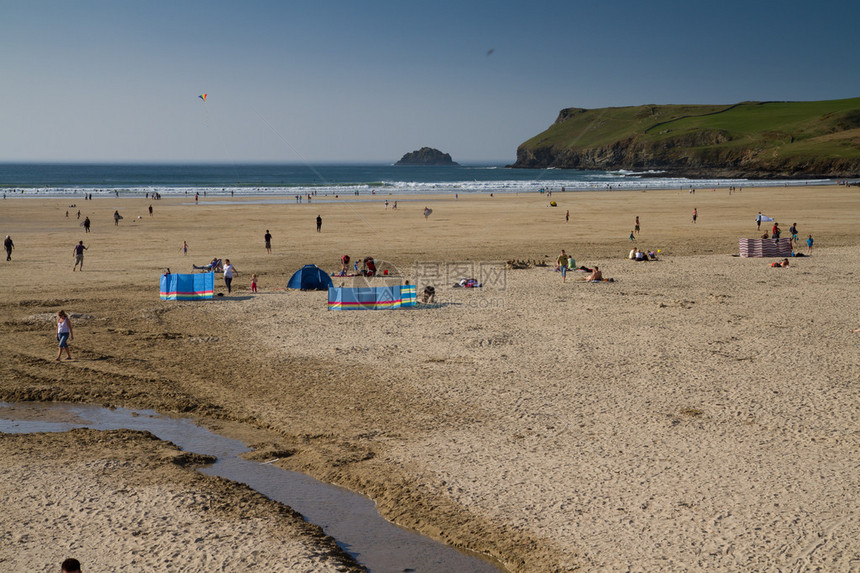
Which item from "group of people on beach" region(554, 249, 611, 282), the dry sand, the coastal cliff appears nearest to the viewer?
the dry sand

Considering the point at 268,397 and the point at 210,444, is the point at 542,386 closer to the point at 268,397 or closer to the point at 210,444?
the point at 268,397

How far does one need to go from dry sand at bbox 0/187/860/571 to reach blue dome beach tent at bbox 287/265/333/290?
1158 millimetres

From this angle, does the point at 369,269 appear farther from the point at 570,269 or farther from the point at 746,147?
the point at 746,147

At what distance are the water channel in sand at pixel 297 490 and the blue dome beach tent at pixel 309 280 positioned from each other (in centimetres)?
1129

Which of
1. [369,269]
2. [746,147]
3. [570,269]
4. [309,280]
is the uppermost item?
[746,147]

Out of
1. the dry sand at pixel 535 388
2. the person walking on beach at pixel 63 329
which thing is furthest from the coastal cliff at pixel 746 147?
the person walking on beach at pixel 63 329

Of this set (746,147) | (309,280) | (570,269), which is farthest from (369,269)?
(746,147)

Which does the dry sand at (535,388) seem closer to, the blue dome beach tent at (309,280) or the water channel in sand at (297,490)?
the water channel in sand at (297,490)

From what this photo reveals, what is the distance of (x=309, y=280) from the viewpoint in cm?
2366

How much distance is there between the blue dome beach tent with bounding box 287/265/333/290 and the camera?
23609 millimetres

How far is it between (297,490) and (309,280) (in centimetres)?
1464

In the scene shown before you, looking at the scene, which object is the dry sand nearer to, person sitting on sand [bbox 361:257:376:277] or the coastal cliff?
person sitting on sand [bbox 361:257:376:277]

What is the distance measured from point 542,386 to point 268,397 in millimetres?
5277

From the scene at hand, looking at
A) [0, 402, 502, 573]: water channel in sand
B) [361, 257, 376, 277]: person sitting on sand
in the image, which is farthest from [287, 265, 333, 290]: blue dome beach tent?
[0, 402, 502, 573]: water channel in sand
